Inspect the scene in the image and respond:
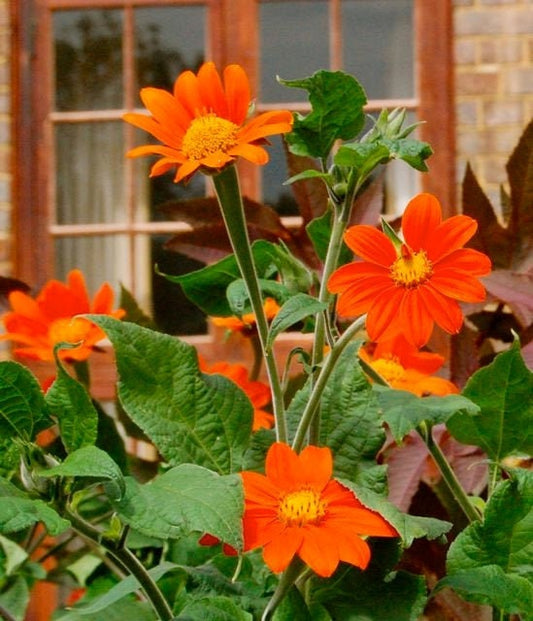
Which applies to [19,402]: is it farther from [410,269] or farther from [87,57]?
[87,57]

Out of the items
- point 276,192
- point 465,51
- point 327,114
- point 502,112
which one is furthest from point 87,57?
point 327,114

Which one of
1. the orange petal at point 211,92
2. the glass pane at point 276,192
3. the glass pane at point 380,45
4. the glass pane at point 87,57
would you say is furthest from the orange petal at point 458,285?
the glass pane at point 87,57

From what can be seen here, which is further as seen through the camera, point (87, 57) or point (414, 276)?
point (87, 57)

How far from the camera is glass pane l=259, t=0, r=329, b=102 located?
8.96ft

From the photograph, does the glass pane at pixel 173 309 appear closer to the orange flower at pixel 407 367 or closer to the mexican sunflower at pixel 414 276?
the orange flower at pixel 407 367

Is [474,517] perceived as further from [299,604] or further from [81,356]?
[81,356]

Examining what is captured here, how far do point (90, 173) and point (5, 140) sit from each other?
0.25m

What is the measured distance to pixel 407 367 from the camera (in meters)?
0.54

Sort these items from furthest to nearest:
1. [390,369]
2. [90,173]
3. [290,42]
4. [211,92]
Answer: [90,173] < [290,42] < [390,369] < [211,92]

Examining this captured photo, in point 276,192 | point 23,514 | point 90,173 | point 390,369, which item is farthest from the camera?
point 90,173

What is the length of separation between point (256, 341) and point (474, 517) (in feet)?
0.96

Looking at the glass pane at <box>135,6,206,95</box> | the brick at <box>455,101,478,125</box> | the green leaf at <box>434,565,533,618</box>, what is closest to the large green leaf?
the green leaf at <box>434,565,533,618</box>

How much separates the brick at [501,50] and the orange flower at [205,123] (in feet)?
7.85

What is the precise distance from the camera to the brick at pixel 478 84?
2688 millimetres
